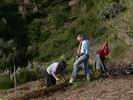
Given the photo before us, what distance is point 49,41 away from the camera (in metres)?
32.9

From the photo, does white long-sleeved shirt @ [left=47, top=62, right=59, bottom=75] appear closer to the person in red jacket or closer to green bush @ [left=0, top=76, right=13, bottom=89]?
the person in red jacket

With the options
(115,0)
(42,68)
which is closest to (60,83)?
(42,68)

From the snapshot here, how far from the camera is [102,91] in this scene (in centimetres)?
1753

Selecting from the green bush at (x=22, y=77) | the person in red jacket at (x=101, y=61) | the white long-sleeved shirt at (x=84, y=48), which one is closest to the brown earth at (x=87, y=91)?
the person in red jacket at (x=101, y=61)

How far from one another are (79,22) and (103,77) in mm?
13833

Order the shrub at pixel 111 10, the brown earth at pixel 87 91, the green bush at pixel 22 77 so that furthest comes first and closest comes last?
the shrub at pixel 111 10, the green bush at pixel 22 77, the brown earth at pixel 87 91

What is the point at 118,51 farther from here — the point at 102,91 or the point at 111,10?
the point at 102,91

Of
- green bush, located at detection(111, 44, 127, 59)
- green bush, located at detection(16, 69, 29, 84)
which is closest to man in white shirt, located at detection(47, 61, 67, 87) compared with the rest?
green bush, located at detection(16, 69, 29, 84)

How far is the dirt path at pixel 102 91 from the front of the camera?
16.7m

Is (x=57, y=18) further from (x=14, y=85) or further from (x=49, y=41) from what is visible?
(x=14, y=85)

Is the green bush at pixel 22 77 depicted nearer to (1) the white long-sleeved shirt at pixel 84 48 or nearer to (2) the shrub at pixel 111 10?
(1) the white long-sleeved shirt at pixel 84 48

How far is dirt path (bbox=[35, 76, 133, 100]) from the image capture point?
16.7 meters

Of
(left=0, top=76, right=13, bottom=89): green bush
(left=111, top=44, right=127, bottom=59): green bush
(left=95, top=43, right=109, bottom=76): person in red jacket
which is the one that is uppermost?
(left=95, top=43, right=109, bottom=76): person in red jacket

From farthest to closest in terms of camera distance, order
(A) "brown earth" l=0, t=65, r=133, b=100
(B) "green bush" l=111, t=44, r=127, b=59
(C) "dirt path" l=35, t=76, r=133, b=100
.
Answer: (B) "green bush" l=111, t=44, r=127, b=59, (A) "brown earth" l=0, t=65, r=133, b=100, (C) "dirt path" l=35, t=76, r=133, b=100
